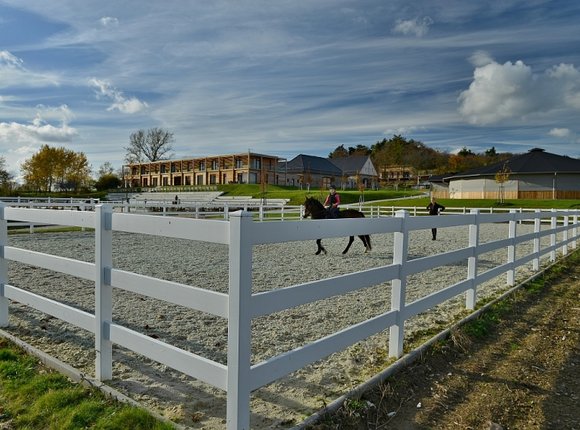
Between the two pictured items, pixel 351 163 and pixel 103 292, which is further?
pixel 351 163

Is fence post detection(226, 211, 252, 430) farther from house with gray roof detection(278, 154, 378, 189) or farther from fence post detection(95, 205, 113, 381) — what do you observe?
house with gray roof detection(278, 154, 378, 189)

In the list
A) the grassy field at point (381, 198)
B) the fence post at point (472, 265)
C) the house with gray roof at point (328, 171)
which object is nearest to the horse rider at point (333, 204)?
the fence post at point (472, 265)

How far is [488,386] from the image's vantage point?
353 centimetres

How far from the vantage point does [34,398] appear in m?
3.14

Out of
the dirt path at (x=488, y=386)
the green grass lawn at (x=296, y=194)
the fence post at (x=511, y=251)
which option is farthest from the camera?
the green grass lawn at (x=296, y=194)

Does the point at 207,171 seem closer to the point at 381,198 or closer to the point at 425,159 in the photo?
the point at 381,198

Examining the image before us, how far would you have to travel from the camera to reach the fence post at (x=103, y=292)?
3.38m

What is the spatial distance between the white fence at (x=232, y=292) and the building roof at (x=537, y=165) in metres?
50.6

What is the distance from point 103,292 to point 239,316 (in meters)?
1.55

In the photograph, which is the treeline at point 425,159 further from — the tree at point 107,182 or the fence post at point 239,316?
the fence post at point 239,316

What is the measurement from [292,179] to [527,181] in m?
40.2

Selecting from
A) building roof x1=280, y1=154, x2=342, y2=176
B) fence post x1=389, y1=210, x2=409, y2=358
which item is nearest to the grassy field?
building roof x1=280, y1=154, x2=342, y2=176

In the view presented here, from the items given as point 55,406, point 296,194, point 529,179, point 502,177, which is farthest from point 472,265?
point 296,194

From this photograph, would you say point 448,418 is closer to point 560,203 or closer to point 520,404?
point 520,404
